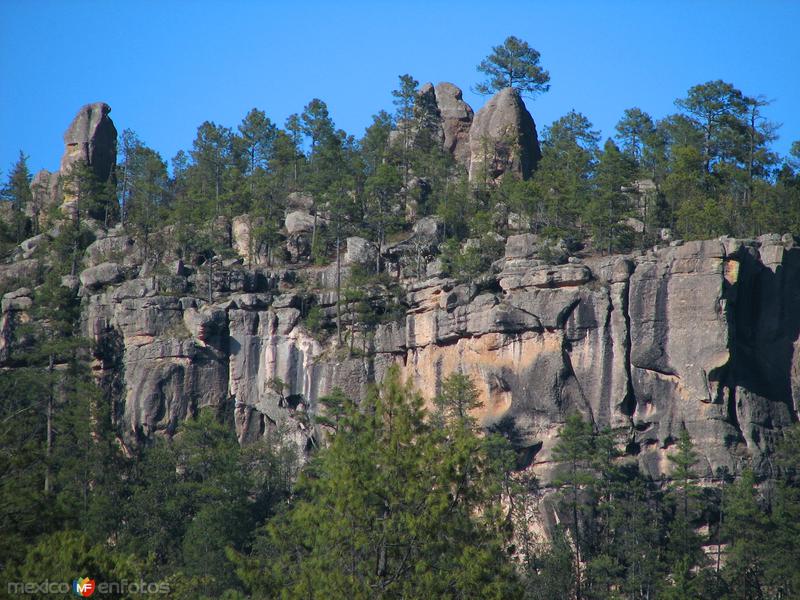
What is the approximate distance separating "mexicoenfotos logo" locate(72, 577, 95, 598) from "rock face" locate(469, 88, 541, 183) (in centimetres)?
5314

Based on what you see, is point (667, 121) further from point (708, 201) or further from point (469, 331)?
point (469, 331)

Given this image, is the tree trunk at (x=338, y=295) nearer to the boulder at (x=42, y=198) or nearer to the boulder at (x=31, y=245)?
the boulder at (x=31, y=245)

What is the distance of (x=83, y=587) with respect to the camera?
33406 millimetres

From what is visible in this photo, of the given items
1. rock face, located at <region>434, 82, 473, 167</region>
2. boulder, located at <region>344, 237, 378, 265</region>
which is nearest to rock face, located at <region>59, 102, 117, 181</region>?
rock face, located at <region>434, 82, 473, 167</region>

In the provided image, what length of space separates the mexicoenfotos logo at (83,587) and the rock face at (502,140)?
53.1m

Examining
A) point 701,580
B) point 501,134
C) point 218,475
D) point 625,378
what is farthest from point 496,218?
point 701,580

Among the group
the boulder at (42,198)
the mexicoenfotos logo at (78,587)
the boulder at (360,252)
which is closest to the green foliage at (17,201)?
the boulder at (42,198)

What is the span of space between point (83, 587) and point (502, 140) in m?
57.1

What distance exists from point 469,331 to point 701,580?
1651 centimetres

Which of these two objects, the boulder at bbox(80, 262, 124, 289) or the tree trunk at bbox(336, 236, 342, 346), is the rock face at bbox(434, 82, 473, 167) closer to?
the tree trunk at bbox(336, 236, 342, 346)

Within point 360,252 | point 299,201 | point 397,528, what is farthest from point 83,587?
point 299,201

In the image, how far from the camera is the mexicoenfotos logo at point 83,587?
1312 inches

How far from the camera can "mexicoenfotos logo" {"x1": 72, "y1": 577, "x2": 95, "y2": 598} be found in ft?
109

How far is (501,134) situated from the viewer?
8681 centimetres
